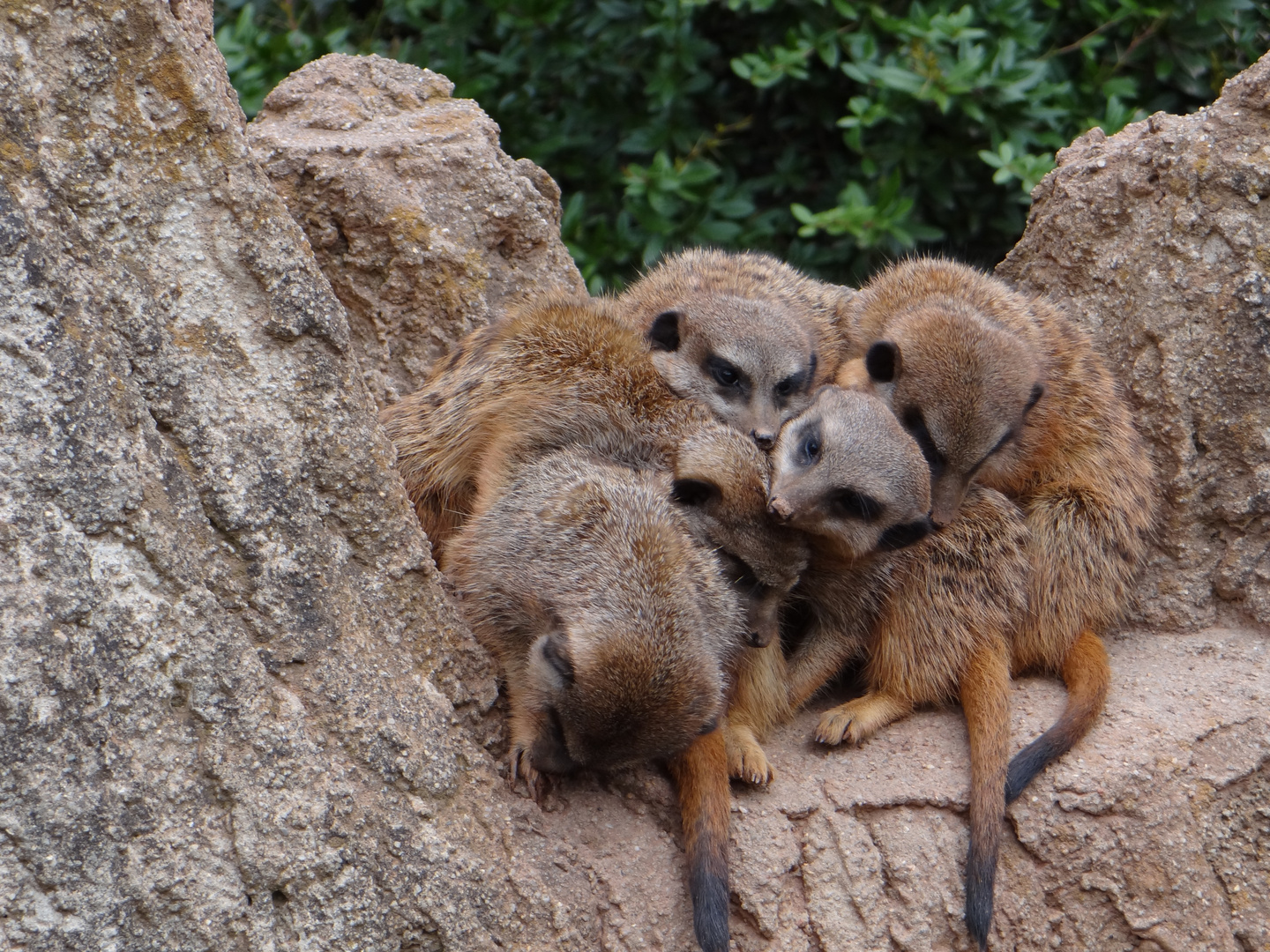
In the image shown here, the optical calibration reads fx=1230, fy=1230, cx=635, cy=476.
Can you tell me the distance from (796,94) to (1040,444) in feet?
7.90

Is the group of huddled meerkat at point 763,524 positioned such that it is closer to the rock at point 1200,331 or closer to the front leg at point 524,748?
the front leg at point 524,748

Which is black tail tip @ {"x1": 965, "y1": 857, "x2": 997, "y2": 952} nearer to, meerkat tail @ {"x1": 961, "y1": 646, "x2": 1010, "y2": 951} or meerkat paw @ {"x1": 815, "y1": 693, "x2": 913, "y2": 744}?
meerkat tail @ {"x1": 961, "y1": 646, "x2": 1010, "y2": 951}

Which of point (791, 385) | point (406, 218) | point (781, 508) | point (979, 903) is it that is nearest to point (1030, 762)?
point (979, 903)

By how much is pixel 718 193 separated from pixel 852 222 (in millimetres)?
631

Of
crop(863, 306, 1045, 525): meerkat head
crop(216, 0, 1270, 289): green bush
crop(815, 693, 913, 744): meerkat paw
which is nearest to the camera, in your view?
crop(815, 693, 913, 744): meerkat paw

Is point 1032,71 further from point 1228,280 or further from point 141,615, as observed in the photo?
point 141,615

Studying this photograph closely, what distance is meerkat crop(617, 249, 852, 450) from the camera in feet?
10.5

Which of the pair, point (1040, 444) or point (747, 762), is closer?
point (747, 762)

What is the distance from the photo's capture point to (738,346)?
322 cm

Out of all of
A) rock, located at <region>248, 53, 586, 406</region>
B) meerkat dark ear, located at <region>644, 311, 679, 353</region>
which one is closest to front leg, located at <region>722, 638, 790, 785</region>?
meerkat dark ear, located at <region>644, 311, 679, 353</region>

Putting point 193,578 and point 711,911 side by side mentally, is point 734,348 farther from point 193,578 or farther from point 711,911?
point 193,578

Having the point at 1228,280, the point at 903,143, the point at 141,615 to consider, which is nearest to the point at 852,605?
the point at 1228,280

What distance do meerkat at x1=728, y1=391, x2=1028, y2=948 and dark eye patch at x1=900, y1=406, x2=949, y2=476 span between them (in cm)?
14

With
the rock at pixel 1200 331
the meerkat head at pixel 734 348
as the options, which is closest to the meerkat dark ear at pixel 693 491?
the meerkat head at pixel 734 348
